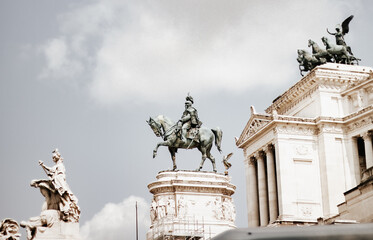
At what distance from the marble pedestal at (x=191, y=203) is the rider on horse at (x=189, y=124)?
3253 millimetres

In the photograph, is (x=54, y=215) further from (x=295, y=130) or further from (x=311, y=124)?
(x=311, y=124)

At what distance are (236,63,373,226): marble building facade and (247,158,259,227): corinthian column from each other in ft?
5.24

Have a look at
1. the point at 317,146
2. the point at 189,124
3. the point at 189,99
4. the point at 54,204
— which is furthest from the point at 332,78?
the point at 54,204

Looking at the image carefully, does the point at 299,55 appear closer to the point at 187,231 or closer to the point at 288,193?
the point at 288,193

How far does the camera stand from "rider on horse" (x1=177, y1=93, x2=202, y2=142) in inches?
2105

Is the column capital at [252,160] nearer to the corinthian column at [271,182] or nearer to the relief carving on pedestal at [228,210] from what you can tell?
the corinthian column at [271,182]

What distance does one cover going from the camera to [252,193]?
68.9 meters

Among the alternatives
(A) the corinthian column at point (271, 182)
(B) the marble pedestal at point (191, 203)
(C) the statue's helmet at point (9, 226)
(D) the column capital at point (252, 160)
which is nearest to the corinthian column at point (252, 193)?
(D) the column capital at point (252, 160)

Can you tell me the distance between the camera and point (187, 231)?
157 feet

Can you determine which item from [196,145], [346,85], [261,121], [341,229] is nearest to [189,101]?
[196,145]

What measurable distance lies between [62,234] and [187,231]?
26.0m

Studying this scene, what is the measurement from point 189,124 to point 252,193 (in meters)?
17.5

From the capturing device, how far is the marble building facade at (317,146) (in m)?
61.2

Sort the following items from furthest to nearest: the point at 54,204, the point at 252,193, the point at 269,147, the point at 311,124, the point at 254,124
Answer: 1. the point at 252,193
2. the point at 254,124
3. the point at 269,147
4. the point at 311,124
5. the point at 54,204
